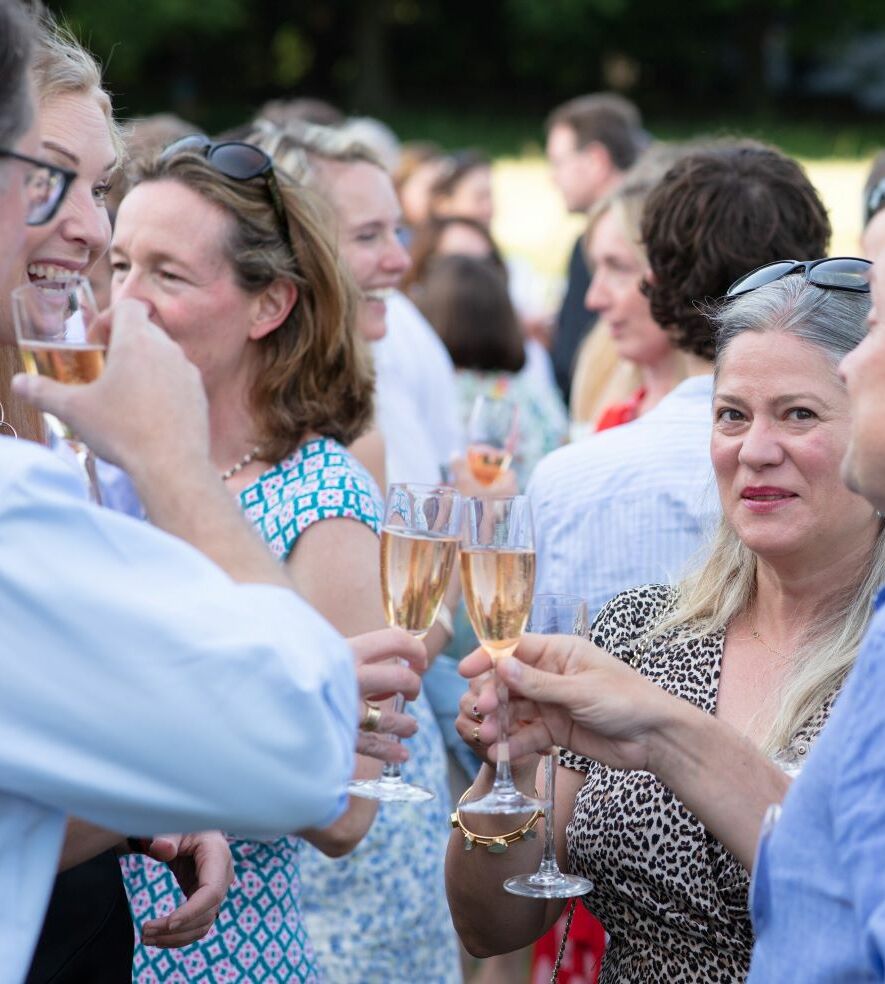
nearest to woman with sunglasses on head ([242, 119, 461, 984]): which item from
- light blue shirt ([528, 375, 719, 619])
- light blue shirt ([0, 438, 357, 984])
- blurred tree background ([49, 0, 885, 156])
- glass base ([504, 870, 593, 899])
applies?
light blue shirt ([528, 375, 719, 619])

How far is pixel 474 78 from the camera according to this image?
40.5 metres

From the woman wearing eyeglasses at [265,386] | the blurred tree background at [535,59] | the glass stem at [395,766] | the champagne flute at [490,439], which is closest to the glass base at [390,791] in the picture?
the glass stem at [395,766]

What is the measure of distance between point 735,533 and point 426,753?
1.12 metres

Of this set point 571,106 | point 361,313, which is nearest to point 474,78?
point 571,106

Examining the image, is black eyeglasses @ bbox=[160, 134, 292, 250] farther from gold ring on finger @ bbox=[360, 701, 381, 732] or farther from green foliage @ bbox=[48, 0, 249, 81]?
green foliage @ bbox=[48, 0, 249, 81]

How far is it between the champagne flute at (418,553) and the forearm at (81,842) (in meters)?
0.61

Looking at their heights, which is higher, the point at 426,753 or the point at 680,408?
the point at 680,408

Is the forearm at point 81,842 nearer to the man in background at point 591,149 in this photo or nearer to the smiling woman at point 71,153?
the smiling woman at point 71,153

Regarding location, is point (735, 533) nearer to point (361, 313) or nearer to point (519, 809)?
point (519, 809)

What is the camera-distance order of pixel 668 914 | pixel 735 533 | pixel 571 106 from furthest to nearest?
pixel 571 106 < pixel 735 533 < pixel 668 914

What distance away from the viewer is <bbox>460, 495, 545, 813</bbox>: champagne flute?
80.6 inches

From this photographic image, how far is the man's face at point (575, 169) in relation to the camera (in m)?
9.43

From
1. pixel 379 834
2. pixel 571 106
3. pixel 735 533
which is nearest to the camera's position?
→ pixel 735 533

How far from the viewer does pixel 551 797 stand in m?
2.32
